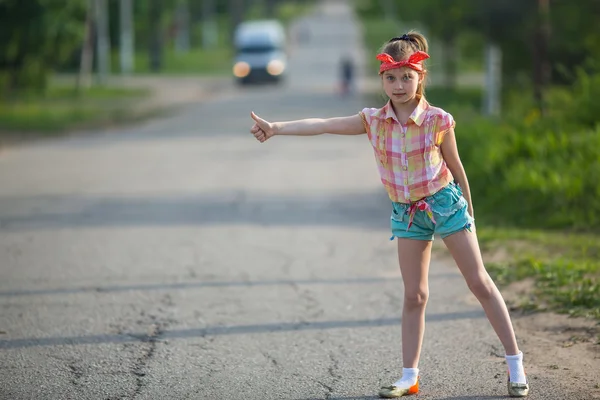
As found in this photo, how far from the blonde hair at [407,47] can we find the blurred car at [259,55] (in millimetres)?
45480

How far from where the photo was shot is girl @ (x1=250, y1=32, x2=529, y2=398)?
5.23 meters

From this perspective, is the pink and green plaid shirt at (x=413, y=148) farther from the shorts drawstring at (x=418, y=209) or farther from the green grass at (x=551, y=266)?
the green grass at (x=551, y=266)

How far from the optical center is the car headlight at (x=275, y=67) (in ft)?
167

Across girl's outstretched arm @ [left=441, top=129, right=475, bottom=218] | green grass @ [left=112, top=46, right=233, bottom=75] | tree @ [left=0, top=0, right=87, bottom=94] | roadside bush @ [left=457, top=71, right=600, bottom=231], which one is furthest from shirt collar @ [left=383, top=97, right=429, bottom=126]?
green grass @ [left=112, top=46, right=233, bottom=75]

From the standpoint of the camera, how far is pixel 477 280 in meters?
5.30

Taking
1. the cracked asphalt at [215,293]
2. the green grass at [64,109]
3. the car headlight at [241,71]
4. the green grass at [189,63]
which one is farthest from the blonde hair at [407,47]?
the green grass at [189,63]

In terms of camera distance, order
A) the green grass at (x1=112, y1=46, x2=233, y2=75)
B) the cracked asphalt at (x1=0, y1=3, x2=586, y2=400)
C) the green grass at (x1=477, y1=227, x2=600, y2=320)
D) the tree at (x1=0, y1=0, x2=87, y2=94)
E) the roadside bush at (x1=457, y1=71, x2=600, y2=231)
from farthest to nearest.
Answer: the green grass at (x1=112, y1=46, x2=233, y2=75), the tree at (x1=0, y1=0, x2=87, y2=94), the roadside bush at (x1=457, y1=71, x2=600, y2=231), the green grass at (x1=477, y1=227, x2=600, y2=320), the cracked asphalt at (x1=0, y1=3, x2=586, y2=400)

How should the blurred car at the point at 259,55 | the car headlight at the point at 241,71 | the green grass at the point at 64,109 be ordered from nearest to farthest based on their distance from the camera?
the green grass at the point at 64,109, the car headlight at the point at 241,71, the blurred car at the point at 259,55

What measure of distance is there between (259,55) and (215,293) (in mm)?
44580

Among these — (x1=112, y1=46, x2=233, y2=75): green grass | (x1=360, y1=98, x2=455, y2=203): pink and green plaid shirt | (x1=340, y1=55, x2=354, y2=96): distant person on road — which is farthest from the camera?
(x1=112, y1=46, x2=233, y2=75): green grass

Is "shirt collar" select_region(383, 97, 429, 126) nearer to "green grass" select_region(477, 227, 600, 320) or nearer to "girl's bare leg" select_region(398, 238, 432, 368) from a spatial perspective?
"girl's bare leg" select_region(398, 238, 432, 368)

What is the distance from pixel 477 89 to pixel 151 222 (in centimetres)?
3332

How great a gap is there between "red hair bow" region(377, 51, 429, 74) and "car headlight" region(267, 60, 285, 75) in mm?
46006

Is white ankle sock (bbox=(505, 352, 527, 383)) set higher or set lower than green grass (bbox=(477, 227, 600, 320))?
higher
